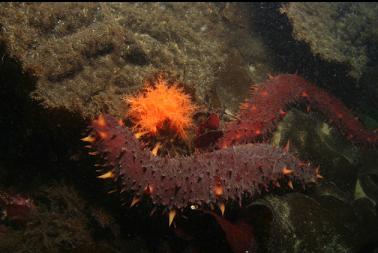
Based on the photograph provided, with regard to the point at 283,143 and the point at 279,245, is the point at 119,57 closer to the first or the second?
the point at 283,143

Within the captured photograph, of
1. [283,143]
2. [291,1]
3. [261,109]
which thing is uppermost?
[291,1]

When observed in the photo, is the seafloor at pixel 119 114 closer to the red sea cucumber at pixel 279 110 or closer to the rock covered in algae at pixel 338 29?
the rock covered in algae at pixel 338 29

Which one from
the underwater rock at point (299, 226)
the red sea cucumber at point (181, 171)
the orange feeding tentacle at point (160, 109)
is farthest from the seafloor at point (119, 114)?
the red sea cucumber at point (181, 171)

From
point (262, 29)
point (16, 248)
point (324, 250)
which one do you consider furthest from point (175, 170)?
point (262, 29)

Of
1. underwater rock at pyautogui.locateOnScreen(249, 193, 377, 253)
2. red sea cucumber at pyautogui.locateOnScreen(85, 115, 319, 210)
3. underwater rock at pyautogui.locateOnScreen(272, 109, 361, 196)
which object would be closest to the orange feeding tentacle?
red sea cucumber at pyautogui.locateOnScreen(85, 115, 319, 210)

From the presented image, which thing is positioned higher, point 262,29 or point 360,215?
point 262,29

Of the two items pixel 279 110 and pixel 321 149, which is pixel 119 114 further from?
pixel 321 149

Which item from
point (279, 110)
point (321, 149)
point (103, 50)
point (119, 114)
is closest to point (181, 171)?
point (119, 114)
